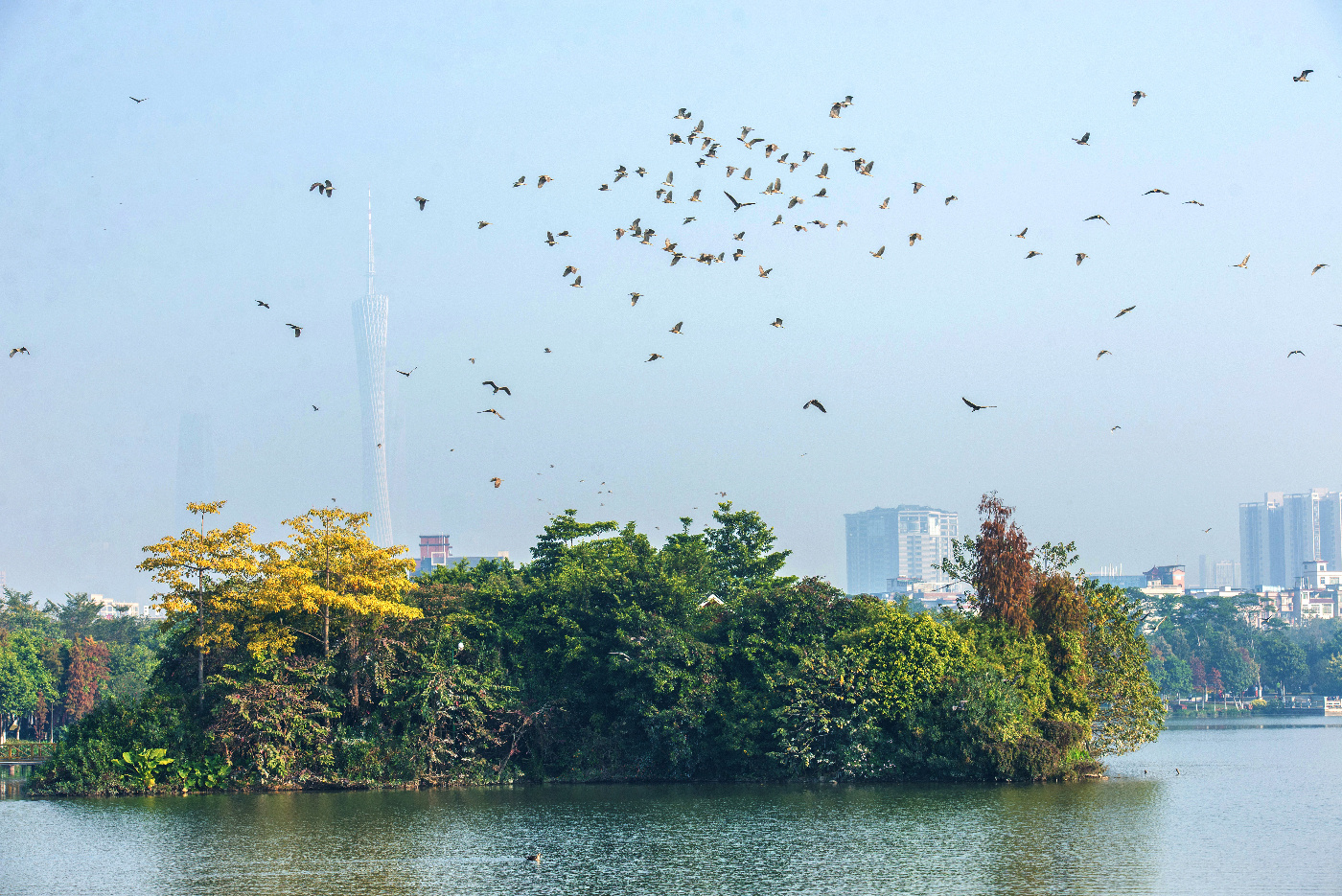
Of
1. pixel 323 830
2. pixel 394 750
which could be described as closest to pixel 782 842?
pixel 323 830

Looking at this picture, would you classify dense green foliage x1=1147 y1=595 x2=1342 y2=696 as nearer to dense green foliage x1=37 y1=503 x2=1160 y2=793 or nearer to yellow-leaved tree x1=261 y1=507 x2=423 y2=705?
dense green foliage x1=37 y1=503 x2=1160 y2=793

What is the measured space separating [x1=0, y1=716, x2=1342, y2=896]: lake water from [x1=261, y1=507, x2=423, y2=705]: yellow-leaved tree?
5.60 meters

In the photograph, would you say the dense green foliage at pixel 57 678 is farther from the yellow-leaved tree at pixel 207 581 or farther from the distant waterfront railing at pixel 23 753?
the yellow-leaved tree at pixel 207 581

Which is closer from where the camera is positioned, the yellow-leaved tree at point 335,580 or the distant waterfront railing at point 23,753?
the yellow-leaved tree at point 335,580

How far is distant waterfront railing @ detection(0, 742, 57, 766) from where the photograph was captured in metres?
55.0

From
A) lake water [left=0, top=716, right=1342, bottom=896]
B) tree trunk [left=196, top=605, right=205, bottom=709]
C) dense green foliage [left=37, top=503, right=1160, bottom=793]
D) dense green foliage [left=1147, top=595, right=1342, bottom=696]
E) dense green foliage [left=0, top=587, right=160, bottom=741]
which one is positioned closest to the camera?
lake water [left=0, top=716, right=1342, bottom=896]

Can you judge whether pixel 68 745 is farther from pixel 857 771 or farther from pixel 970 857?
pixel 970 857

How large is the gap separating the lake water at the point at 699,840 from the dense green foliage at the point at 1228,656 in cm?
7278

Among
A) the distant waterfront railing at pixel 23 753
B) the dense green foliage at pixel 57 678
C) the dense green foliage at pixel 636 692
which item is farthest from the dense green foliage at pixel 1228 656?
the distant waterfront railing at pixel 23 753

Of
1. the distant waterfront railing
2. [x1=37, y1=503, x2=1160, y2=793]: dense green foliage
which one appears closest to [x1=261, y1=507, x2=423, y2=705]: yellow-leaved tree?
[x1=37, y1=503, x2=1160, y2=793]: dense green foliage

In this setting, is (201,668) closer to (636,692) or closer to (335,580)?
(335,580)

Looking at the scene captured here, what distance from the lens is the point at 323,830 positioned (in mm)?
30719

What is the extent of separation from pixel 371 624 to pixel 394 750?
4.13 metres

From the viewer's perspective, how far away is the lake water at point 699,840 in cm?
2431
